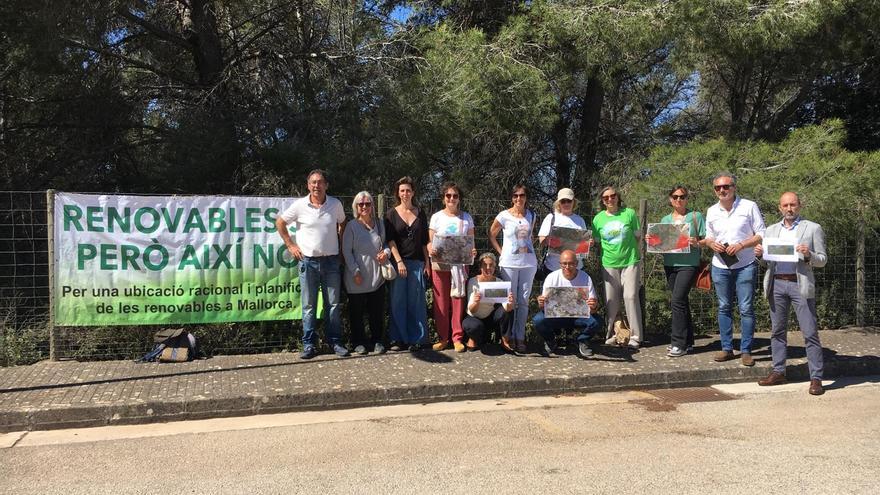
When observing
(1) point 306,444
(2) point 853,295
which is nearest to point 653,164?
(2) point 853,295

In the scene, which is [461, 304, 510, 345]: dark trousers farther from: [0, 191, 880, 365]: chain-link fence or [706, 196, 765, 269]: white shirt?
[706, 196, 765, 269]: white shirt

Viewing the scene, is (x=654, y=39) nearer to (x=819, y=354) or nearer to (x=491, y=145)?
(x=491, y=145)

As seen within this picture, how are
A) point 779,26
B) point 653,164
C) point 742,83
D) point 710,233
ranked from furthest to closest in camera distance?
point 742,83 < point 653,164 < point 779,26 < point 710,233

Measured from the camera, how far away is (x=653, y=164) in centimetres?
928

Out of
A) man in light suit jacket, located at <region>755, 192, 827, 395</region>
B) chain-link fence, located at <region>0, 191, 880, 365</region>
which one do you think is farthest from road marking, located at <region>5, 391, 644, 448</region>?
chain-link fence, located at <region>0, 191, 880, 365</region>

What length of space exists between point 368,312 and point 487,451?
2.89 m

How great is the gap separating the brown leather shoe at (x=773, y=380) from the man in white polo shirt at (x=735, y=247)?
0.30m

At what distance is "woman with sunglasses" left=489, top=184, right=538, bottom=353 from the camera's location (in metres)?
6.94

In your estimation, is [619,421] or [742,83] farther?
[742,83]

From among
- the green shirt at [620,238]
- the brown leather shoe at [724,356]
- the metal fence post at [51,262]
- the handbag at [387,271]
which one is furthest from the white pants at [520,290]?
the metal fence post at [51,262]

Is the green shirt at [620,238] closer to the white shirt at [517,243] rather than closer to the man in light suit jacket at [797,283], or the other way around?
the white shirt at [517,243]

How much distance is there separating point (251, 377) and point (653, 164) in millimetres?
6229

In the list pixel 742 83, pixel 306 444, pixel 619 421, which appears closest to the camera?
pixel 306 444

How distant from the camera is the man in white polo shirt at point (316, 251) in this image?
6609mm
